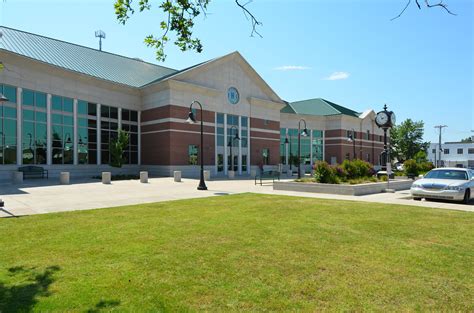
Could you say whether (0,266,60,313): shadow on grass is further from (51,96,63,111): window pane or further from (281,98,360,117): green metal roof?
(281,98,360,117): green metal roof

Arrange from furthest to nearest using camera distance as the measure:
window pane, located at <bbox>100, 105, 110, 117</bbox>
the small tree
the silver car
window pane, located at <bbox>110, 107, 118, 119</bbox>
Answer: window pane, located at <bbox>110, 107, 118, 119</bbox>, window pane, located at <bbox>100, 105, 110, 117</bbox>, the small tree, the silver car

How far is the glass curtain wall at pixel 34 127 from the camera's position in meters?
29.1

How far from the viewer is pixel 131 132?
125 feet

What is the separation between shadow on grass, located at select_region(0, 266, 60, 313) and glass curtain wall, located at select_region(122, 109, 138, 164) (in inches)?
1317

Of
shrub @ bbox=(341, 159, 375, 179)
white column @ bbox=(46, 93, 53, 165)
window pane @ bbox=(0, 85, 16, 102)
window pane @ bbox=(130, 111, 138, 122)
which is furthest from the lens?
window pane @ bbox=(130, 111, 138, 122)

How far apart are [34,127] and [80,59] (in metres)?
10.6

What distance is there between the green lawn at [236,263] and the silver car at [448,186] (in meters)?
4.87

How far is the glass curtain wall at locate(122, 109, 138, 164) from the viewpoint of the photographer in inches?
1478

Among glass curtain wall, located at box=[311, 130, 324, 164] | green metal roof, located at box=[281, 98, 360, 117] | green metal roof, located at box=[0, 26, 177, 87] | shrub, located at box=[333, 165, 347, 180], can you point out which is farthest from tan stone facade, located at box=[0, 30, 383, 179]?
shrub, located at box=[333, 165, 347, 180]

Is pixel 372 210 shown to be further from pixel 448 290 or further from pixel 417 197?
pixel 448 290

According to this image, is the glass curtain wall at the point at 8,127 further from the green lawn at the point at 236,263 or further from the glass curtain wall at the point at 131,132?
the green lawn at the point at 236,263

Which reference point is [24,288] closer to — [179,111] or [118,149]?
[118,149]

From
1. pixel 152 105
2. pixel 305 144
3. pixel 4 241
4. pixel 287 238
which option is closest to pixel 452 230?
pixel 287 238

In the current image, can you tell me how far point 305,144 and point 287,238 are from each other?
53.1 m
